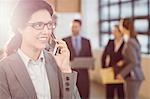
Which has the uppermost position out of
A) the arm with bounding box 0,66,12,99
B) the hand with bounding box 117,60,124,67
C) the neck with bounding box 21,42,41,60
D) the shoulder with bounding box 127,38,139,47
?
the neck with bounding box 21,42,41,60

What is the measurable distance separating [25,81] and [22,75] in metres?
0.02

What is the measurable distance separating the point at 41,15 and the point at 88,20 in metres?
6.21

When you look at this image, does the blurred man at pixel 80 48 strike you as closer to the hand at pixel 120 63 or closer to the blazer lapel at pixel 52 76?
the hand at pixel 120 63

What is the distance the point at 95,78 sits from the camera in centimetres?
752

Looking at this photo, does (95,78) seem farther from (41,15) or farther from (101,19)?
(41,15)

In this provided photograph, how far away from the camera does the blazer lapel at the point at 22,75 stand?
4.15 feet

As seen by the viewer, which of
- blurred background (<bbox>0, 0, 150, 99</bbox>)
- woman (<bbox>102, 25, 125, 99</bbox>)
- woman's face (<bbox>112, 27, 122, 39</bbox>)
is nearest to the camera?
woman (<bbox>102, 25, 125, 99</bbox>)

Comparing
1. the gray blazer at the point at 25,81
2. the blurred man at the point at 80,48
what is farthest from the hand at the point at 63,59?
the blurred man at the point at 80,48

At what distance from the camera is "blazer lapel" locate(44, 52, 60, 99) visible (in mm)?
1328

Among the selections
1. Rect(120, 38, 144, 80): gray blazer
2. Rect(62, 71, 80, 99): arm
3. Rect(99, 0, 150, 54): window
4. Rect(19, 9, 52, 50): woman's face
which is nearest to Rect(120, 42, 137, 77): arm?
Rect(120, 38, 144, 80): gray blazer

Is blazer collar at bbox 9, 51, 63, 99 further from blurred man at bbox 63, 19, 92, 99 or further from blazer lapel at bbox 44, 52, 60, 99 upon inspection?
blurred man at bbox 63, 19, 92, 99

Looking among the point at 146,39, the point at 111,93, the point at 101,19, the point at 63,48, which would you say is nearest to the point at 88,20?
the point at 101,19

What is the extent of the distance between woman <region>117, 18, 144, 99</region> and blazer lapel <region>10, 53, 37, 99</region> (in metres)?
2.45

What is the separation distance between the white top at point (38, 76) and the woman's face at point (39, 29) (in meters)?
0.05
